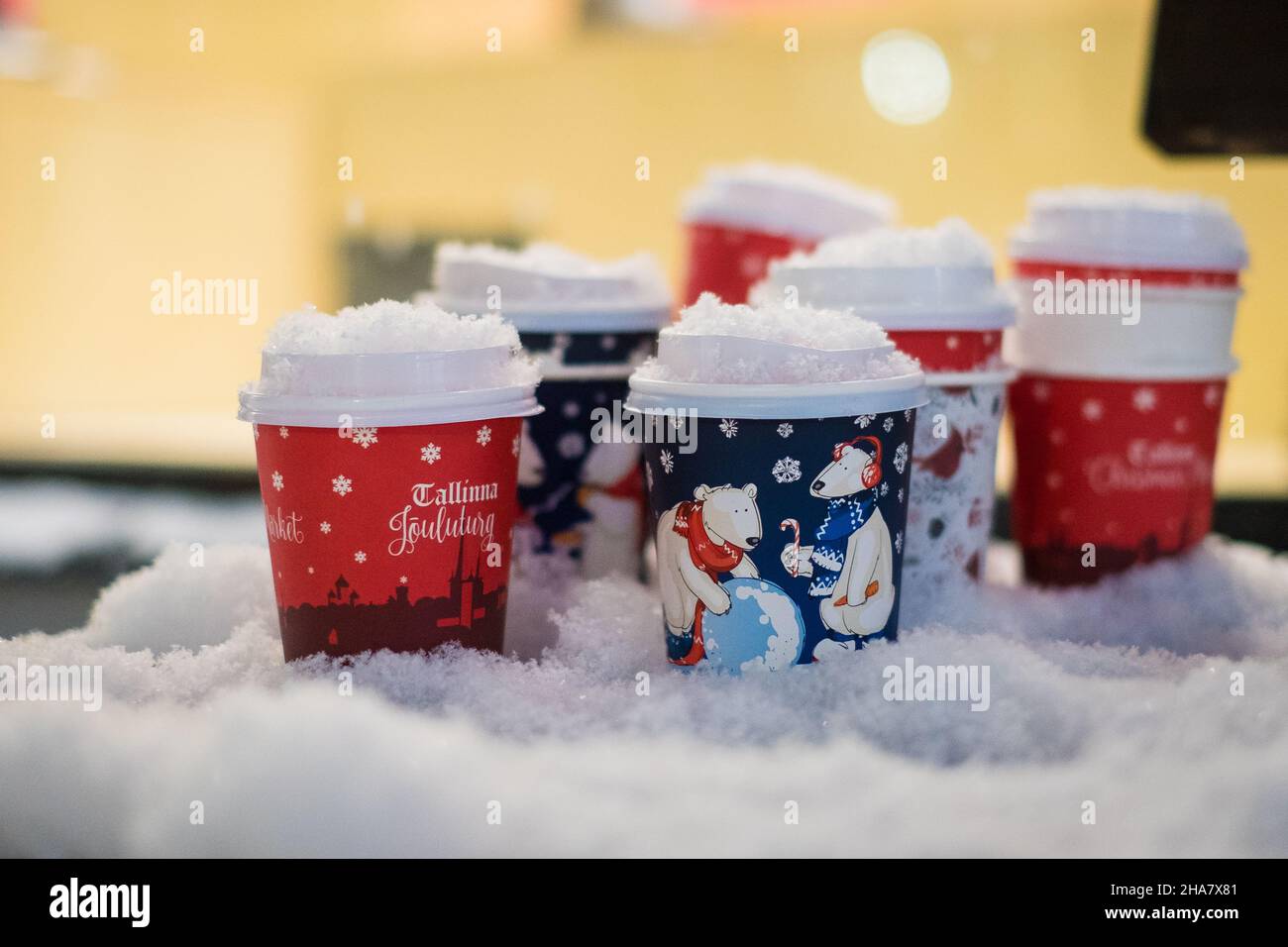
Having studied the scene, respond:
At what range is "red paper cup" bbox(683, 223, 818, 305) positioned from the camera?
1370mm

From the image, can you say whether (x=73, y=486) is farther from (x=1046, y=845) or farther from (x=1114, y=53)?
(x=1114, y=53)

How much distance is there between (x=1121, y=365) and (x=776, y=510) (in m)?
0.52

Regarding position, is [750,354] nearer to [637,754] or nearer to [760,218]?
[637,754]

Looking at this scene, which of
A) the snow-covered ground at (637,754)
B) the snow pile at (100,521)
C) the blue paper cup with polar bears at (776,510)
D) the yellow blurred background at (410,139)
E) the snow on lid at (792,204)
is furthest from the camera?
the yellow blurred background at (410,139)

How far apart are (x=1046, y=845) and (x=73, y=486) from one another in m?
2.14

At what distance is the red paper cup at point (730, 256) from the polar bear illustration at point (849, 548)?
516mm

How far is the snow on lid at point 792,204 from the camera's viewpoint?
53.2 inches

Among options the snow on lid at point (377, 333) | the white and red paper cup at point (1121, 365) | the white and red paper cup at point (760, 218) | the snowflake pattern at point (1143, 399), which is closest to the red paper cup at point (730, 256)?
the white and red paper cup at point (760, 218)

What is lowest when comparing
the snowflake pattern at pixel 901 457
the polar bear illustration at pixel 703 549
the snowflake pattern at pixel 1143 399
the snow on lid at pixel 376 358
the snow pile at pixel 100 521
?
the snow pile at pixel 100 521

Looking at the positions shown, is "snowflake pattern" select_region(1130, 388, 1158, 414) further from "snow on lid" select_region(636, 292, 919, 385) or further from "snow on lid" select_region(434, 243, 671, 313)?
"snow on lid" select_region(434, 243, 671, 313)

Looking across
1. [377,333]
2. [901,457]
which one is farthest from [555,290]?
[901,457]

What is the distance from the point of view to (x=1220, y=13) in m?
1.20

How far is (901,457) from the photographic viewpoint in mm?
946

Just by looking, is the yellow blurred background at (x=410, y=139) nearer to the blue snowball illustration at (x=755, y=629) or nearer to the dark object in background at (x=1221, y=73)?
the dark object in background at (x=1221, y=73)
